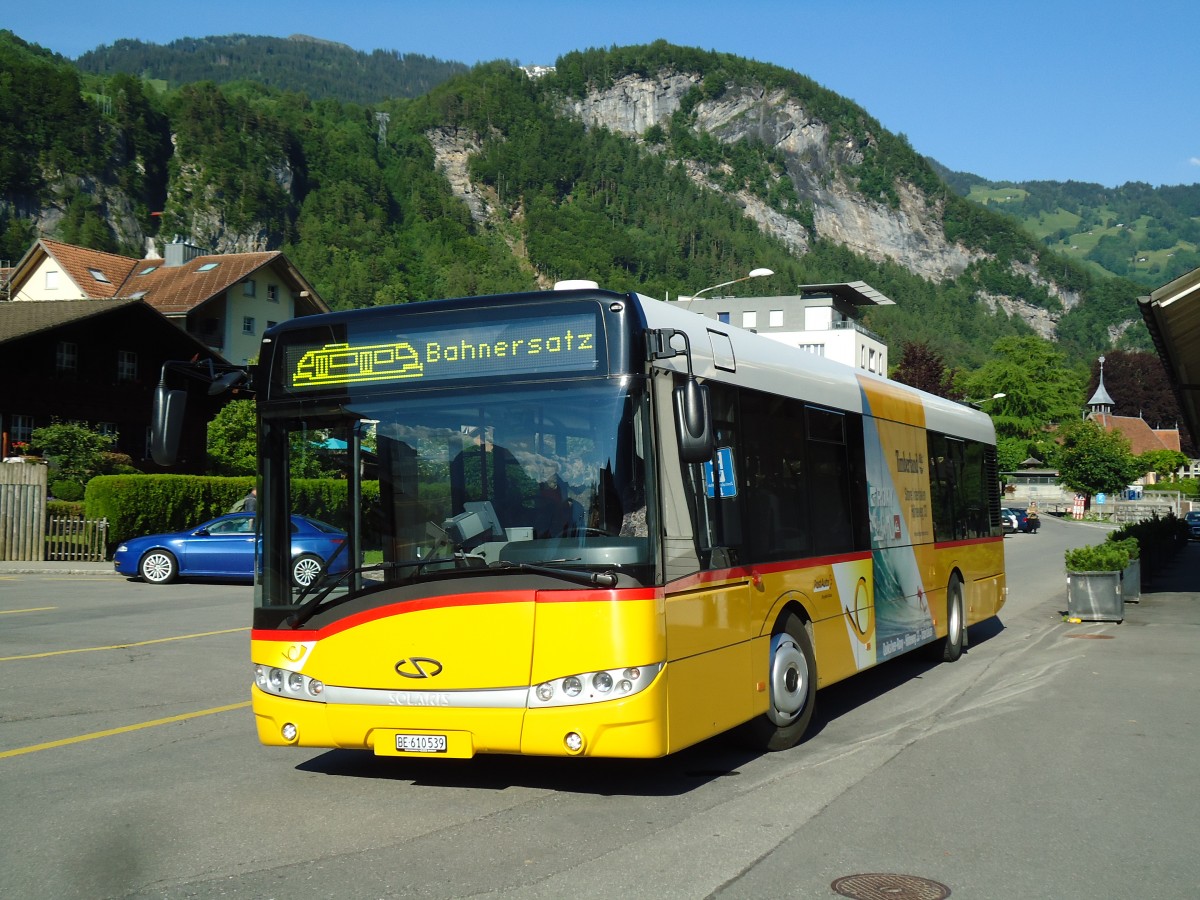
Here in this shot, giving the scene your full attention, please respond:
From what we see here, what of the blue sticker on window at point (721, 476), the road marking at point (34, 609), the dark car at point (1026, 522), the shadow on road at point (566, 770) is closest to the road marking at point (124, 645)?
the road marking at point (34, 609)

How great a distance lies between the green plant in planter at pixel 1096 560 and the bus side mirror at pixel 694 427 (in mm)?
A: 12950

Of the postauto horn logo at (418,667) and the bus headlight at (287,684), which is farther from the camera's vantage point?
the bus headlight at (287,684)

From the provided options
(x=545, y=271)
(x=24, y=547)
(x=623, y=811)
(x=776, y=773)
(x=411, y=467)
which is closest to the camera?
(x=623, y=811)

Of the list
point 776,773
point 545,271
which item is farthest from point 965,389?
point 776,773

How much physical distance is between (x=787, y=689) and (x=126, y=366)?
43477mm

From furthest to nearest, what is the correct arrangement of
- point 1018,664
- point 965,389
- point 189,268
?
point 965,389
point 189,268
point 1018,664

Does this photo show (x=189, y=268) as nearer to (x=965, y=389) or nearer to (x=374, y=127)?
(x=965, y=389)

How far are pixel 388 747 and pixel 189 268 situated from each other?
223ft

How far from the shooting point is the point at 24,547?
28672mm

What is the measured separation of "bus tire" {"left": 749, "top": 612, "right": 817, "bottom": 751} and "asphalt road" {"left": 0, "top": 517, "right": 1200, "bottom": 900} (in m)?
0.15

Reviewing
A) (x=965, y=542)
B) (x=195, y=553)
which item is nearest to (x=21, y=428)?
(x=195, y=553)

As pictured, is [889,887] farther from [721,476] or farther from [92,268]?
[92,268]

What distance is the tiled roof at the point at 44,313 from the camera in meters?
42.8

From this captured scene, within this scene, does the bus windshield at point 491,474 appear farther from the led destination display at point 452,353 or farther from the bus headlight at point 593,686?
the bus headlight at point 593,686
